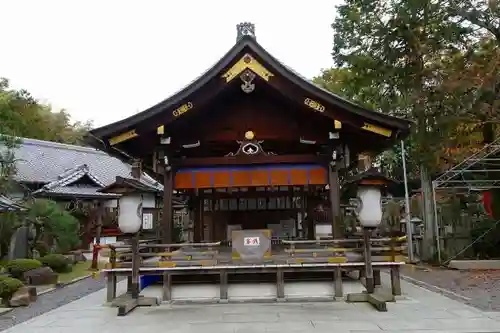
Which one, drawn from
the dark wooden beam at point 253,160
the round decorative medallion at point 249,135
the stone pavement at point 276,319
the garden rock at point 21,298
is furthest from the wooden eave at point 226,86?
the garden rock at point 21,298

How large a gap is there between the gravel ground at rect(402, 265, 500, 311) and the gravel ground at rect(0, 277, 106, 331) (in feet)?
31.9

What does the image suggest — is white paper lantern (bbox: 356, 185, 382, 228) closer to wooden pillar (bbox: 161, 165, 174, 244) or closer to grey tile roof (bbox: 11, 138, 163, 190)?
wooden pillar (bbox: 161, 165, 174, 244)

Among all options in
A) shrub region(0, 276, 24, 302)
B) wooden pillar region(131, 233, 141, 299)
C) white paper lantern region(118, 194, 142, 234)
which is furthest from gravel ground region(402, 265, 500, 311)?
shrub region(0, 276, 24, 302)

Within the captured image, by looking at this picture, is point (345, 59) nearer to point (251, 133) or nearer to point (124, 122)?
point (251, 133)

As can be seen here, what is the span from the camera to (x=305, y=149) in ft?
41.3

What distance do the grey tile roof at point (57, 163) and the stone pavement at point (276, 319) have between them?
19.9 meters

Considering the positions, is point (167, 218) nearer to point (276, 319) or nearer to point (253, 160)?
point (253, 160)

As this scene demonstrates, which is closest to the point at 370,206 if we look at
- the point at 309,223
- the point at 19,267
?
the point at 309,223

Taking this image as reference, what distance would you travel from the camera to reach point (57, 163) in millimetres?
32375

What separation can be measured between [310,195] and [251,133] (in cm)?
390

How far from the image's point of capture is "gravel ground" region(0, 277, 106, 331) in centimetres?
938

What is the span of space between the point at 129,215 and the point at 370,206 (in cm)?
521

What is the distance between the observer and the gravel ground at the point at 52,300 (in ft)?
30.8

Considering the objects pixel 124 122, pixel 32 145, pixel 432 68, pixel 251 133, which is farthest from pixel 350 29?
pixel 32 145
